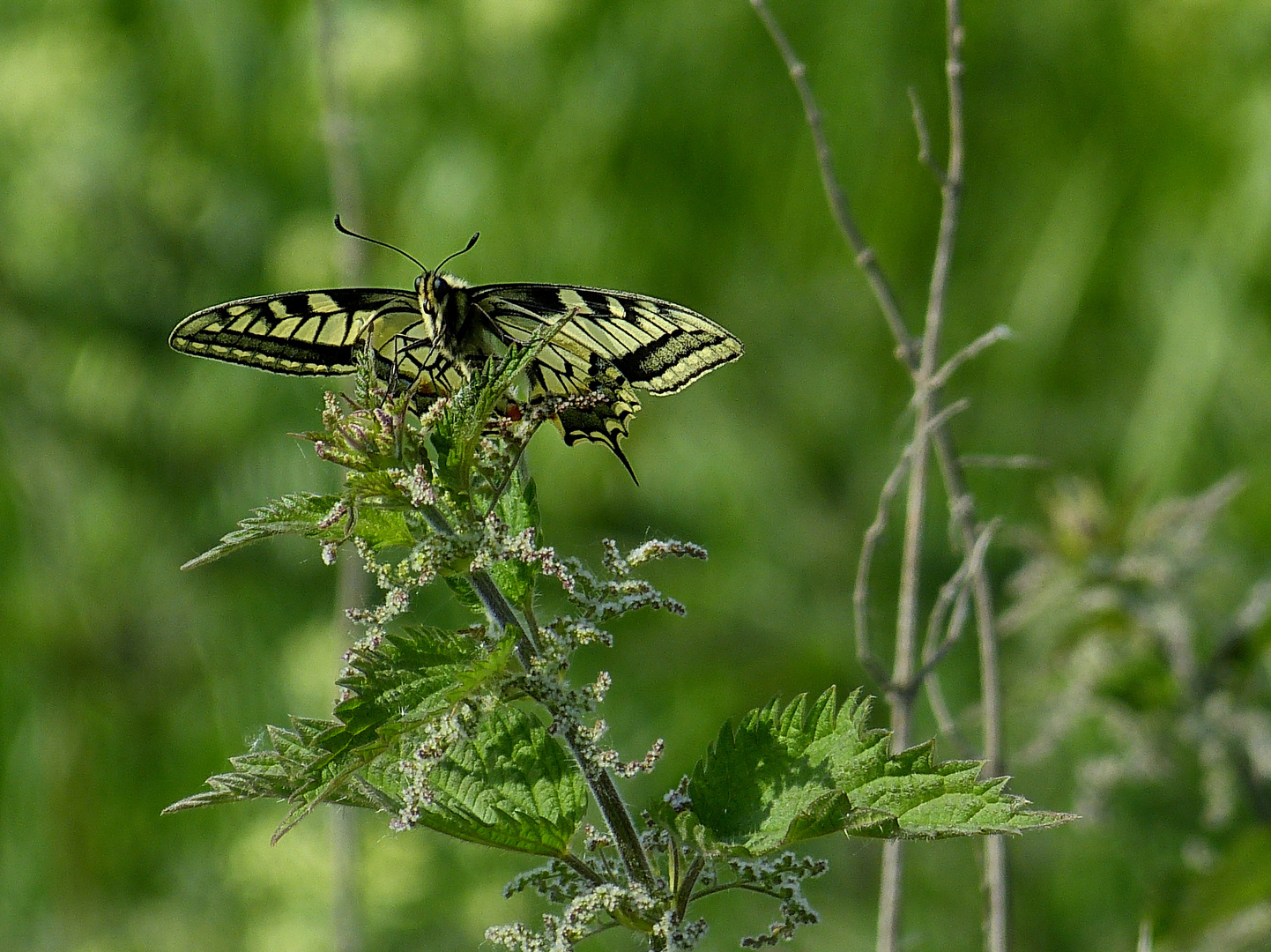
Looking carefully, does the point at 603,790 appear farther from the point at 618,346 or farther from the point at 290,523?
the point at 618,346

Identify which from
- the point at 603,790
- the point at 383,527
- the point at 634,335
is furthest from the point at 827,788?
the point at 634,335

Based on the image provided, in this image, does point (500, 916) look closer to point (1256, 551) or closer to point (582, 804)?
point (1256, 551)

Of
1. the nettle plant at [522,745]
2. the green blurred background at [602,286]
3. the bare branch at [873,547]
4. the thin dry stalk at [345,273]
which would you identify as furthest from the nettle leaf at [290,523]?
the green blurred background at [602,286]

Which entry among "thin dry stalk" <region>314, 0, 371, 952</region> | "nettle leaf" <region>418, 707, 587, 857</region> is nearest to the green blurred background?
"thin dry stalk" <region>314, 0, 371, 952</region>

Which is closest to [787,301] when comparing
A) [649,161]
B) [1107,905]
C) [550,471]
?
[649,161]

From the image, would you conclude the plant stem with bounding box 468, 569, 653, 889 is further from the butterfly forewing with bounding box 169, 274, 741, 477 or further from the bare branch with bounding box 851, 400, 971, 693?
the bare branch with bounding box 851, 400, 971, 693

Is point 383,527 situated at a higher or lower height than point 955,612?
lower
